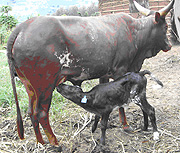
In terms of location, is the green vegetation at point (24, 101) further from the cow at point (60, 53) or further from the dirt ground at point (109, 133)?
the cow at point (60, 53)

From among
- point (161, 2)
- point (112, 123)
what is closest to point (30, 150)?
point (112, 123)

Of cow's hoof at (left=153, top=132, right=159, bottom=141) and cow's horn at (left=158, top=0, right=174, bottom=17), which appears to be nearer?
cow's hoof at (left=153, top=132, right=159, bottom=141)

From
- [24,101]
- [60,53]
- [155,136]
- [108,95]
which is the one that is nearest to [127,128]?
[155,136]

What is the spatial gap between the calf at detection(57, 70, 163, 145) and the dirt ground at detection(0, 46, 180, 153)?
36 cm

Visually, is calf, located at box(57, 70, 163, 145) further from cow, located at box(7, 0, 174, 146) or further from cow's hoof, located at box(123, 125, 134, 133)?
cow's hoof, located at box(123, 125, 134, 133)

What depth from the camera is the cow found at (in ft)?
Result: 8.60

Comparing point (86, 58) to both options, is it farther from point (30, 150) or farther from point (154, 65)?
point (154, 65)

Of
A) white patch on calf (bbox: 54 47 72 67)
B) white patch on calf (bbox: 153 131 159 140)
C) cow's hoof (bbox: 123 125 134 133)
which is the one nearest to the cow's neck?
cow's hoof (bbox: 123 125 134 133)

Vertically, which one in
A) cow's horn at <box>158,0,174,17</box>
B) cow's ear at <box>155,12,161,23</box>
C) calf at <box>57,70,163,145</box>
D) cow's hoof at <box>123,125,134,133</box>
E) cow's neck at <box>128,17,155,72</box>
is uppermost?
cow's horn at <box>158,0,174,17</box>

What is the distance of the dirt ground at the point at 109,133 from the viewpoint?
10.3 feet

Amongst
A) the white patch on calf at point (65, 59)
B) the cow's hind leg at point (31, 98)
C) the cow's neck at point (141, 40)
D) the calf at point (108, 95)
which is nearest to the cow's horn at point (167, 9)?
the cow's neck at point (141, 40)

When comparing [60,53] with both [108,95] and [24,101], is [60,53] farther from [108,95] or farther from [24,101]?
[24,101]

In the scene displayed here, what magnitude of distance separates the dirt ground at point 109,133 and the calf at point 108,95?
1.17 feet

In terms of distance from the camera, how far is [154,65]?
7.64 metres
